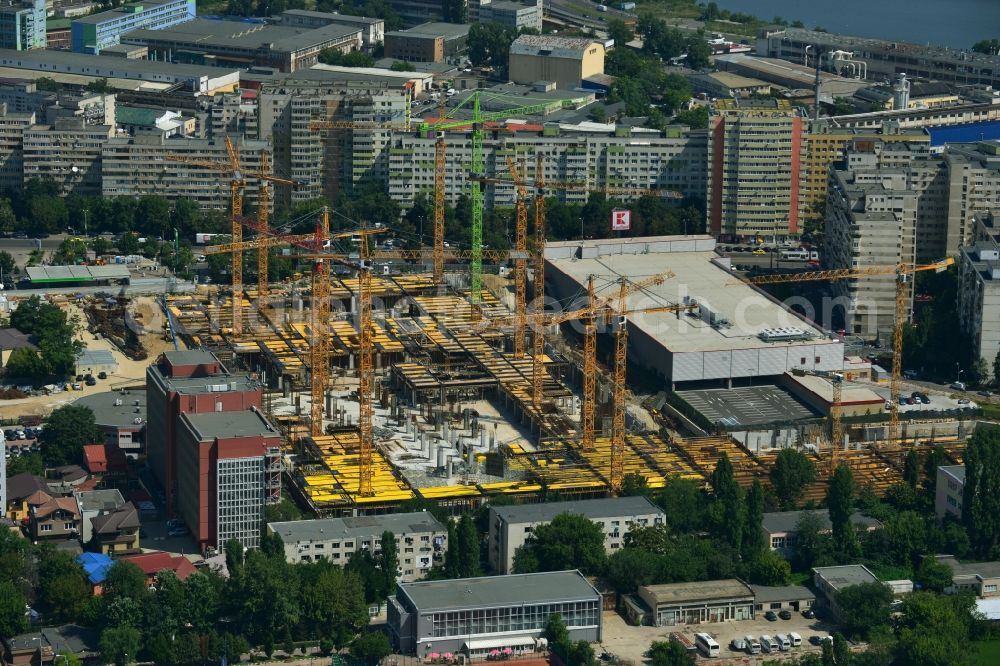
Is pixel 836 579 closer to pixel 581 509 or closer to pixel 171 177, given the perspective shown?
pixel 581 509

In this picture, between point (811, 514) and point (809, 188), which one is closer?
point (811, 514)

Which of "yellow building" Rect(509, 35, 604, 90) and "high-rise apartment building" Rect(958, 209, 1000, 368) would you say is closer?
"high-rise apartment building" Rect(958, 209, 1000, 368)

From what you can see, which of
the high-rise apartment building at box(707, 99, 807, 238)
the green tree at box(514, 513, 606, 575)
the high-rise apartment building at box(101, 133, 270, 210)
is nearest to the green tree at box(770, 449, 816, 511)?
the green tree at box(514, 513, 606, 575)

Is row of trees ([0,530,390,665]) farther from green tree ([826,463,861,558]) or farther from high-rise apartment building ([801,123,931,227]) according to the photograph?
high-rise apartment building ([801,123,931,227])

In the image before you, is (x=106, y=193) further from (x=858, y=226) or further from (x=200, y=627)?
(x=200, y=627)

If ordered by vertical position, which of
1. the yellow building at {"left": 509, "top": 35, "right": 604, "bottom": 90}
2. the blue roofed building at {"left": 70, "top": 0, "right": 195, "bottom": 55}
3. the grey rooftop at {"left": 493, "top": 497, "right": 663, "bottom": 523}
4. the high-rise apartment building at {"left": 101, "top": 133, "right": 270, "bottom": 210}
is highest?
the blue roofed building at {"left": 70, "top": 0, "right": 195, "bottom": 55}

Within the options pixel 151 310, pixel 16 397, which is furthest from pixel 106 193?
pixel 16 397

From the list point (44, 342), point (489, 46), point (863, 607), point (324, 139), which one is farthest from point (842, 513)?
point (489, 46)
